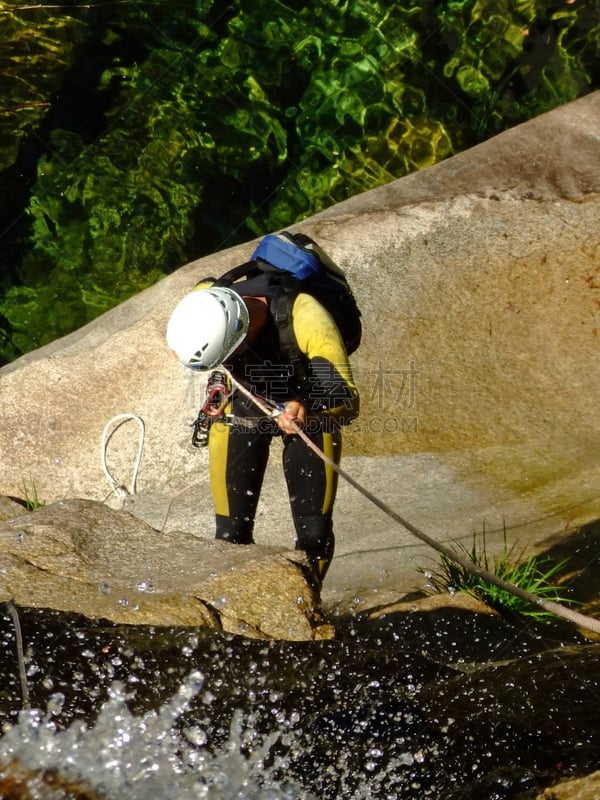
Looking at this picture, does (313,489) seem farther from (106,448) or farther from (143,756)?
(106,448)

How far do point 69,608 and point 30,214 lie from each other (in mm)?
6096

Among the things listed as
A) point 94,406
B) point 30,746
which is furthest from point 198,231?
point 30,746

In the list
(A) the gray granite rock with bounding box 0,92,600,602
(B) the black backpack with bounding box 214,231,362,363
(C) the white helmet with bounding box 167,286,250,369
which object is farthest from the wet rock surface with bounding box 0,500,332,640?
(A) the gray granite rock with bounding box 0,92,600,602

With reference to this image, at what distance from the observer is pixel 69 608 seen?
3164mm

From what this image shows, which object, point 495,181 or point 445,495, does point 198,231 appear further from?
point 445,495

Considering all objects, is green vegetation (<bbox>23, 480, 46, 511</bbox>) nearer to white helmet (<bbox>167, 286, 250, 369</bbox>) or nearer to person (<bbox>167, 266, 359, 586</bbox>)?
person (<bbox>167, 266, 359, 586</bbox>)

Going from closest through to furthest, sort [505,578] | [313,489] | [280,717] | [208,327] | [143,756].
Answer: [143,756]
[280,717]
[208,327]
[313,489]
[505,578]

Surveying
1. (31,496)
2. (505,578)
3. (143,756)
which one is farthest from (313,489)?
(31,496)

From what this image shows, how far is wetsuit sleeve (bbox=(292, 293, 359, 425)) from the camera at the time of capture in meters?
3.61

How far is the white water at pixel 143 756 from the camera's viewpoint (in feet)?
8.00

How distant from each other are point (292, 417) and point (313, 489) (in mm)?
481

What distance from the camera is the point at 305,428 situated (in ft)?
12.9

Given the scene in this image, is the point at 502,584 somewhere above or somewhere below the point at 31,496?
above

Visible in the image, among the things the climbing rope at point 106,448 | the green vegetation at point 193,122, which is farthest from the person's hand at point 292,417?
the green vegetation at point 193,122
